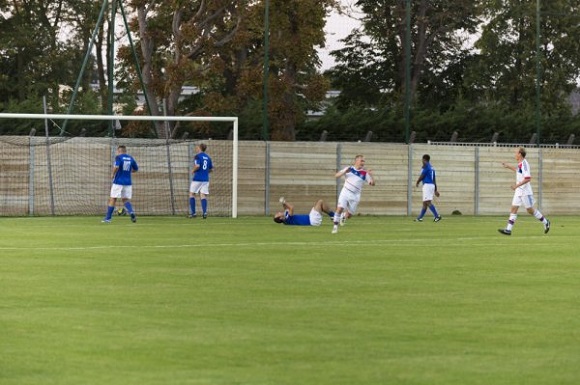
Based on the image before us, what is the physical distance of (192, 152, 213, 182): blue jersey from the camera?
38625mm

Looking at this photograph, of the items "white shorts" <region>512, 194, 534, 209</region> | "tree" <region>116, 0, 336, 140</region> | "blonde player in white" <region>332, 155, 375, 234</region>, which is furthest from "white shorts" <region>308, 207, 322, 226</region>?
"tree" <region>116, 0, 336, 140</region>

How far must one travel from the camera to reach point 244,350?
35.3 ft

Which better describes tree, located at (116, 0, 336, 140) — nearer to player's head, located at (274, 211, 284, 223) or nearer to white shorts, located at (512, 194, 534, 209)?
player's head, located at (274, 211, 284, 223)

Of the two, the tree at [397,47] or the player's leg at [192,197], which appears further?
the tree at [397,47]

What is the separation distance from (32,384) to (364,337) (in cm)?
331

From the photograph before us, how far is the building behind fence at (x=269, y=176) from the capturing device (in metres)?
40.4

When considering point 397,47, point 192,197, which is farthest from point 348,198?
point 397,47

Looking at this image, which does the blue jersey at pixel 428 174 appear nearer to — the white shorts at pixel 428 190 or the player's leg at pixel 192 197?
the white shorts at pixel 428 190

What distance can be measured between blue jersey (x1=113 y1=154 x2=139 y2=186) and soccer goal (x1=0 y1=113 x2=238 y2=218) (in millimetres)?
2829

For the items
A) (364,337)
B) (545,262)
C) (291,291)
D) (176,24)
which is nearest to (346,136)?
(176,24)

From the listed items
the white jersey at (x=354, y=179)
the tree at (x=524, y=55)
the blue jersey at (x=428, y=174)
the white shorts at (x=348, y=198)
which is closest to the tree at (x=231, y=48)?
the blue jersey at (x=428, y=174)

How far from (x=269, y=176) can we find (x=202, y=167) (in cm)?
550

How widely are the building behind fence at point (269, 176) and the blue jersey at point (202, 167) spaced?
3.16 metres

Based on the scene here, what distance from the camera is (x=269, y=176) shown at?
43969mm
